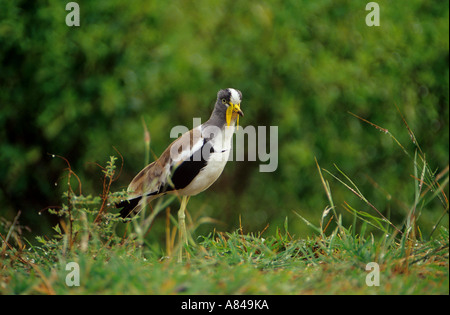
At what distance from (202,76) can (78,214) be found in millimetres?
4208

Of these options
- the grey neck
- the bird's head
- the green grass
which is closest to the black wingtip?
the green grass

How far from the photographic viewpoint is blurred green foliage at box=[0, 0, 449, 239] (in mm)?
7664

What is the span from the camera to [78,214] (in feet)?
13.6

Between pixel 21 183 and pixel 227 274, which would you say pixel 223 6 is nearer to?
pixel 21 183

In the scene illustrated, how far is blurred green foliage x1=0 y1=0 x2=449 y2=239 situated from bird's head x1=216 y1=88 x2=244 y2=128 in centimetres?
288

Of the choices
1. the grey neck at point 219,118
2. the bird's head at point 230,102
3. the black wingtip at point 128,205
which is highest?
the bird's head at point 230,102

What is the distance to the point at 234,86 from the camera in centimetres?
829

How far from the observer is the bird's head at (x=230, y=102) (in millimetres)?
4715

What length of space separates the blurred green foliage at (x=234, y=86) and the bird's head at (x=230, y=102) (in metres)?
2.88

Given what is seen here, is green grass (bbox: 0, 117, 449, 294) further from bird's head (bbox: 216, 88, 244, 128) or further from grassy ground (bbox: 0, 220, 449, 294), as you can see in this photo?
bird's head (bbox: 216, 88, 244, 128)

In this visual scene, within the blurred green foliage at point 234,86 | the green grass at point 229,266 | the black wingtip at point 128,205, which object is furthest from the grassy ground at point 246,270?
the blurred green foliage at point 234,86

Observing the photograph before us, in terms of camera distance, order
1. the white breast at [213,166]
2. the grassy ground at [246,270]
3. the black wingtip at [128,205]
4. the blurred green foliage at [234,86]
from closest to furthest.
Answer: the grassy ground at [246,270] → the white breast at [213,166] → the black wingtip at [128,205] → the blurred green foliage at [234,86]

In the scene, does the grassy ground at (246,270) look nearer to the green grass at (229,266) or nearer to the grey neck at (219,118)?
the green grass at (229,266)
